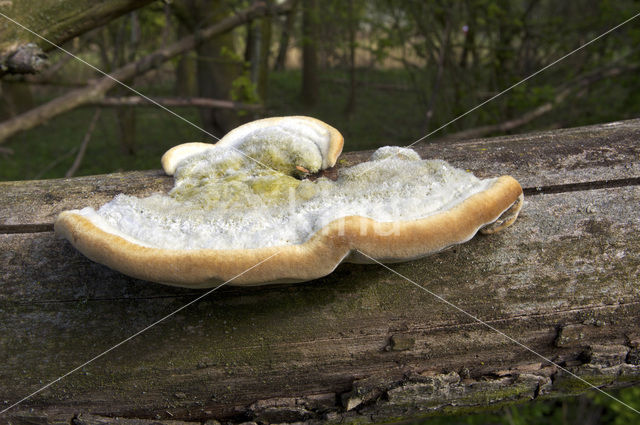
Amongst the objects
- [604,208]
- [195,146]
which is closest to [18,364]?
[195,146]

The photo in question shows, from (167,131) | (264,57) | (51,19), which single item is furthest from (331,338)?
(167,131)

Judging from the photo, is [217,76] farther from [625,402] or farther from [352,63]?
[625,402]

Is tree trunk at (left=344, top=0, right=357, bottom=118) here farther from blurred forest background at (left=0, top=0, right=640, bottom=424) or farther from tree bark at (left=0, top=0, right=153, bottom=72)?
tree bark at (left=0, top=0, right=153, bottom=72)

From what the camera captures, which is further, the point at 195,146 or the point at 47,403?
the point at 195,146

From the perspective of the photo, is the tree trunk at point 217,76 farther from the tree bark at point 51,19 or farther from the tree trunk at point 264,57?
the tree bark at point 51,19

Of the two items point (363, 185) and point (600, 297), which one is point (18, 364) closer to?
point (363, 185)
